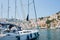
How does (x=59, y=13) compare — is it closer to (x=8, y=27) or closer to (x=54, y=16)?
(x=54, y=16)

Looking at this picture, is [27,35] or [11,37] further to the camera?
[27,35]

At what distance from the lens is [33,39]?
1479 inches

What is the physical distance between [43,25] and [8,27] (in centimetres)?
12636

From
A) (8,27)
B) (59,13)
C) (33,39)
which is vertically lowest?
(33,39)

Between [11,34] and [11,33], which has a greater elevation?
[11,33]

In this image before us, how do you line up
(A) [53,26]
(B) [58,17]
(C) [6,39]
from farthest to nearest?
(B) [58,17], (A) [53,26], (C) [6,39]

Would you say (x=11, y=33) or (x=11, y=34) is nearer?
(x=11, y=34)

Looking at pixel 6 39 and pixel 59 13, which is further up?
pixel 59 13

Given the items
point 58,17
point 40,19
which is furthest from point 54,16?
point 40,19

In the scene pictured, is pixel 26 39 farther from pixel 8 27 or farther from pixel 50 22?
pixel 50 22

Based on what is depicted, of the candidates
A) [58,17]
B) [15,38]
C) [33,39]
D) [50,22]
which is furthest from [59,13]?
[15,38]

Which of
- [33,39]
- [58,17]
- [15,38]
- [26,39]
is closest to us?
[15,38]

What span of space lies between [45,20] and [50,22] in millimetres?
11348

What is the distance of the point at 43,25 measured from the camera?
159 meters
